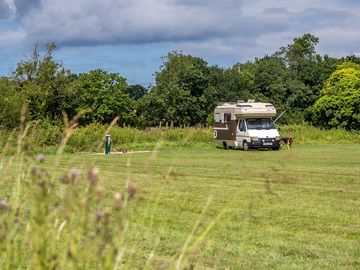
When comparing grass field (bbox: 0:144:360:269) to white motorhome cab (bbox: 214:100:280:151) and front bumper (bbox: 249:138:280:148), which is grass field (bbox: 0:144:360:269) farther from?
white motorhome cab (bbox: 214:100:280:151)

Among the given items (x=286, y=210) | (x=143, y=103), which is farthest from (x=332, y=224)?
(x=143, y=103)

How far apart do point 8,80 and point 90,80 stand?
22413mm

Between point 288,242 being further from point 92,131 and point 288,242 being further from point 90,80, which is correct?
point 90,80

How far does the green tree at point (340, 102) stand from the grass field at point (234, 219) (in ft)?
140

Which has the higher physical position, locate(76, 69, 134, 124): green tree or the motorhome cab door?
locate(76, 69, 134, 124): green tree

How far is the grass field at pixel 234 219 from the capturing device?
323 centimetres

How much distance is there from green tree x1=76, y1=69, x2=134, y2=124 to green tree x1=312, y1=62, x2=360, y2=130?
17.6 m

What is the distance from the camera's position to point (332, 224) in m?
8.20

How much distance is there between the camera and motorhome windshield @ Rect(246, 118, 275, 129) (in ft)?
99.0

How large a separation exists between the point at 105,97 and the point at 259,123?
115 ft

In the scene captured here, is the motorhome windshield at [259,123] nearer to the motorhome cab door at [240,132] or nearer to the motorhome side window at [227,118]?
the motorhome cab door at [240,132]

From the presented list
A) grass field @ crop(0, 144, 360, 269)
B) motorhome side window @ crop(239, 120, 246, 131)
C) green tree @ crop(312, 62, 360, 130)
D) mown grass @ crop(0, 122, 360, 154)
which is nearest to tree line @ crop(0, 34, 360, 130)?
green tree @ crop(312, 62, 360, 130)

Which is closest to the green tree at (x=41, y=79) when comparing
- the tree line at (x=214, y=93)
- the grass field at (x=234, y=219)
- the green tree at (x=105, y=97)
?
the tree line at (x=214, y=93)

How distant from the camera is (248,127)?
30016 millimetres
